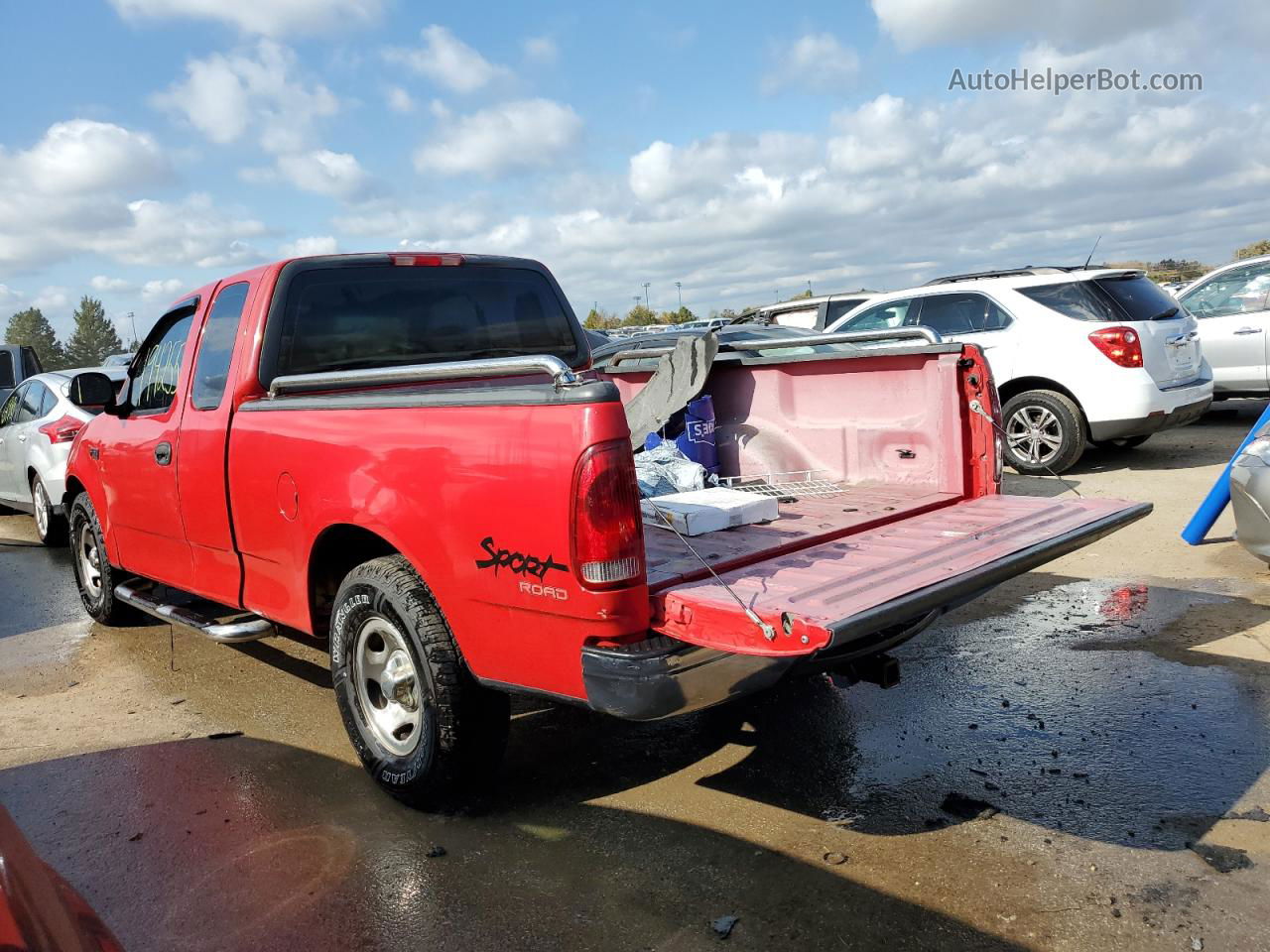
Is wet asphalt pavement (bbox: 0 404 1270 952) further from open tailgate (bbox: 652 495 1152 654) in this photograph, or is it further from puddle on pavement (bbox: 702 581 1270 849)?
open tailgate (bbox: 652 495 1152 654)

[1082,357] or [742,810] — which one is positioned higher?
[1082,357]

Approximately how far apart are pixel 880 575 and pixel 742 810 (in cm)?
104

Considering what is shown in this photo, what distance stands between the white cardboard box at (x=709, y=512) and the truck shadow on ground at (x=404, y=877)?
1.09 metres

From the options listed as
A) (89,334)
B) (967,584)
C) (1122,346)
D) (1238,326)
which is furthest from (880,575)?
(89,334)

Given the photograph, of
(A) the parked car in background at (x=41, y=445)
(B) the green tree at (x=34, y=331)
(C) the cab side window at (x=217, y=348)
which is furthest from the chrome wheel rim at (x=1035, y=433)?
(B) the green tree at (x=34, y=331)

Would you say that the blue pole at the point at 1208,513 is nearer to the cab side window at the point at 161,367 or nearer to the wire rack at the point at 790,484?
the wire rack at the point at 790,484

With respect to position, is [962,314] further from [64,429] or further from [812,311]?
[64,429]

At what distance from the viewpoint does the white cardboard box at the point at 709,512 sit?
12.9ft

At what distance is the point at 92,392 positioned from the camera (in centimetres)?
547

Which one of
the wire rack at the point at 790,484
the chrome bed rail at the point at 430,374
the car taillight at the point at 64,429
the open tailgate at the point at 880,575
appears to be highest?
the chrome bed rail at the point at 430,374

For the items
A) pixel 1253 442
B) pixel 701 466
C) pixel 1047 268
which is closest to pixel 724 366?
pixel 701 466

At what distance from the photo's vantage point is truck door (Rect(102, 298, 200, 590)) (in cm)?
493

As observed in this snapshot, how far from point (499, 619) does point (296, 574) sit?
1.28m

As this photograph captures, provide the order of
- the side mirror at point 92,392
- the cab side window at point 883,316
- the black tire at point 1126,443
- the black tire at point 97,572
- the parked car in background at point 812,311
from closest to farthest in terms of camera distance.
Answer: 1. the side mirror at point 92,392
2. the black tire at point 97,572
3. the cab side window at point 883,316
4. the black tire at point 1126,443
5. the parked car in background at point 812,311
